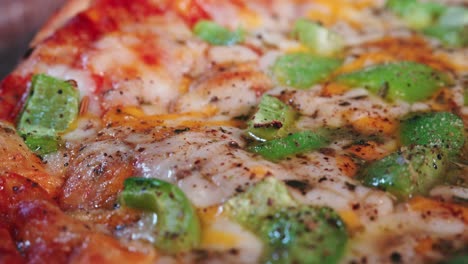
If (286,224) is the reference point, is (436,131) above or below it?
above

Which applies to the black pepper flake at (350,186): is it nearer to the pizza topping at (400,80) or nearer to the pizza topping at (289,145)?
the pizza topping at (289,145)

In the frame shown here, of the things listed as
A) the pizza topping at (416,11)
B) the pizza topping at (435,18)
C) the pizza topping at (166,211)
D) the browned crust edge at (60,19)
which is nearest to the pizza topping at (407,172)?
the pizza topping at (166,211)

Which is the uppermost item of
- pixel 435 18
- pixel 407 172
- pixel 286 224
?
pixel 435 18

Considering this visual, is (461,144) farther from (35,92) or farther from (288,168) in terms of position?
(35,92)

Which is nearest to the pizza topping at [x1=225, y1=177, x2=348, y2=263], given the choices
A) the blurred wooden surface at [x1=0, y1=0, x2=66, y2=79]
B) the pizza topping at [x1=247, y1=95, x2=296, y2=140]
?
the pizza topping at [x1=247, y1=95, x2=296, y2=140]

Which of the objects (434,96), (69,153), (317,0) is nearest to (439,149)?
(434,96)

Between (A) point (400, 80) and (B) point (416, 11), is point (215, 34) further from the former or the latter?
(B) point (416, 11)

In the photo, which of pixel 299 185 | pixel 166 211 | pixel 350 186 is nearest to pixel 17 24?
pixel 166 211
